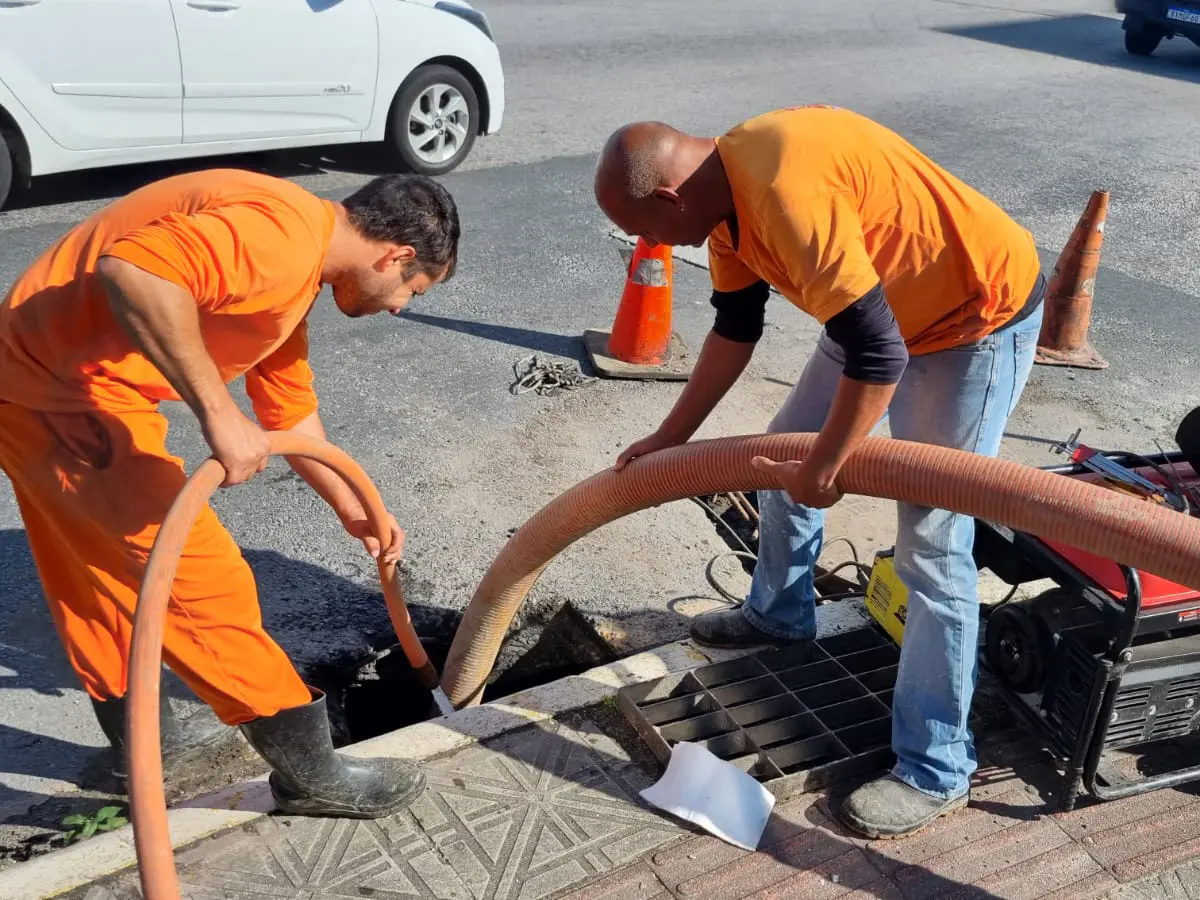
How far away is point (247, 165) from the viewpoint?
28.3 feet

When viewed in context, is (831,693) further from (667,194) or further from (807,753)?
(667,194)

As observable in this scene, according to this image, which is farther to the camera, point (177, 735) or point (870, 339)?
point (177, 735)

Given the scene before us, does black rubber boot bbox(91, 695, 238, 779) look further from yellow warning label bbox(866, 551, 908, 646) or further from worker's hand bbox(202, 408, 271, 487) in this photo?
yellow warning label bbox(866, 551, 908, 646)

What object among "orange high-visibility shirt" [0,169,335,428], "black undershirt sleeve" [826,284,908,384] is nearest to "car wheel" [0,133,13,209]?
"orange high-visibility shirt" [0,169,335,428]

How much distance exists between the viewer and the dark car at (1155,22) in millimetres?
14227

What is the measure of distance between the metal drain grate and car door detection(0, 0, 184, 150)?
542 centimetres

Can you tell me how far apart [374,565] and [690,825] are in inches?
66.4

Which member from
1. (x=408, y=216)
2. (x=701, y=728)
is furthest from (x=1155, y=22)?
(x=408, y=216)

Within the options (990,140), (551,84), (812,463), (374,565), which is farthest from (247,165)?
(812,463)

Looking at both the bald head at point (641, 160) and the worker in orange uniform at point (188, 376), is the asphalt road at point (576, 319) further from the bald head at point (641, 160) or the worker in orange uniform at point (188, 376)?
the bald head at point (641, 160)

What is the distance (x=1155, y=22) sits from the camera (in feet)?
47.6

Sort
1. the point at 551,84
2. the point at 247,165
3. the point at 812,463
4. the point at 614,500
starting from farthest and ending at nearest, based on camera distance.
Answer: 1. the point at 551,84
2. the point at 247,165
3. the point at 614,500
4. the point at 812,463

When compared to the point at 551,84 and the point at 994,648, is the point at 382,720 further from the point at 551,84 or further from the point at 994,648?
the point at 551,84

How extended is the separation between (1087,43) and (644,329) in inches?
499
